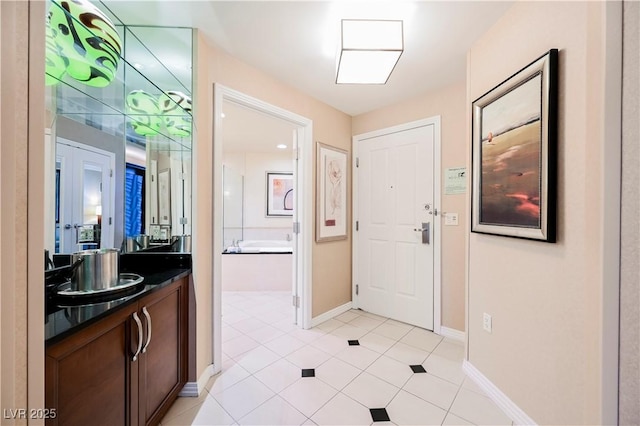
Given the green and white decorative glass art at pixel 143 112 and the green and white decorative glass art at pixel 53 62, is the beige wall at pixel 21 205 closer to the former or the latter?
the green and white decorative glass art at pixel 53 62

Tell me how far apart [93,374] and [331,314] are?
2.19m

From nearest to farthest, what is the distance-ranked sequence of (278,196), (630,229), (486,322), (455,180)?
(630,229)
(486,322)
(455,180)
(278,196)

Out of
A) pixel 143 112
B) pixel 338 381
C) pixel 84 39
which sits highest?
pixel 84 39

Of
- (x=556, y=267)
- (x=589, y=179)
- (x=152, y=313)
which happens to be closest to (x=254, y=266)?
(x=152, y=313)

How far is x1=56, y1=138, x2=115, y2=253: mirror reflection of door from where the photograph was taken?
50.9 inches

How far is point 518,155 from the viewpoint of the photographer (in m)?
1.38

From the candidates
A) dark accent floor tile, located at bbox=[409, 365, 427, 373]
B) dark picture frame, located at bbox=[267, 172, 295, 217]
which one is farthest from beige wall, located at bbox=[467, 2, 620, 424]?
dark picture frame, located at bbox=[267, 172, 295, 217]

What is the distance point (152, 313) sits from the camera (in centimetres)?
128

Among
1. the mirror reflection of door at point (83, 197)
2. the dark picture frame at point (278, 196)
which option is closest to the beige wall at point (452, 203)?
the mirror reflection of door at point (83, 197)

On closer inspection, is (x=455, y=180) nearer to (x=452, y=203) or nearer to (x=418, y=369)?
(x=452, y=203)

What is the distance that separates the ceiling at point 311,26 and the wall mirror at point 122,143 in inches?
6.5

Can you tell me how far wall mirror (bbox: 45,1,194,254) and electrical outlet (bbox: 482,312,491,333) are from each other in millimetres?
2088

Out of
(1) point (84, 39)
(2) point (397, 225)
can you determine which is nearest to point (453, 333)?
(2) point (397, 225)

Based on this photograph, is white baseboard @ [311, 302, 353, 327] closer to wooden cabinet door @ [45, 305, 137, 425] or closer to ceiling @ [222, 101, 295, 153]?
wooden cabinet door @ [45, 305, 137, 425]
